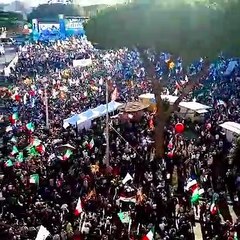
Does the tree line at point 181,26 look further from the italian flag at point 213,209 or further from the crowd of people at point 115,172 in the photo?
the italian flag at point 213,209

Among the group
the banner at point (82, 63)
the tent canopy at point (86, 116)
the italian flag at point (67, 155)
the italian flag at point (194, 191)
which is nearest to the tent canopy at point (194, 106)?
the tent canopy at point (86, 116)

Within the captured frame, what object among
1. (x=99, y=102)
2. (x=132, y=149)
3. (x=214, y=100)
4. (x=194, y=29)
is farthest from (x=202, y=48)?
(x=99, y=102)

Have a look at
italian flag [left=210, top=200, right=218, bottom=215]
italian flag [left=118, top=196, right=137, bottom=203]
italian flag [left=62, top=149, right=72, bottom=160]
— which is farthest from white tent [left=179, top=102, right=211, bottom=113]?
italian flag [left=210, top=200, right=218, bottom=215]

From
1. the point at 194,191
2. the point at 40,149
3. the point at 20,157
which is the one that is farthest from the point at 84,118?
the point at 194,191

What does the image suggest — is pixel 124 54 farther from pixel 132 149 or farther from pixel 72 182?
pixel 72 182

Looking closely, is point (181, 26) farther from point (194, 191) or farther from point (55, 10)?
point (55, 10)

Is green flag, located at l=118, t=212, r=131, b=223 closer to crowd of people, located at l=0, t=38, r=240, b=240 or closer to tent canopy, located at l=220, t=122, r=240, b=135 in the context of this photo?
crowd of people, located at l=0, t=38, r=240, b=240
